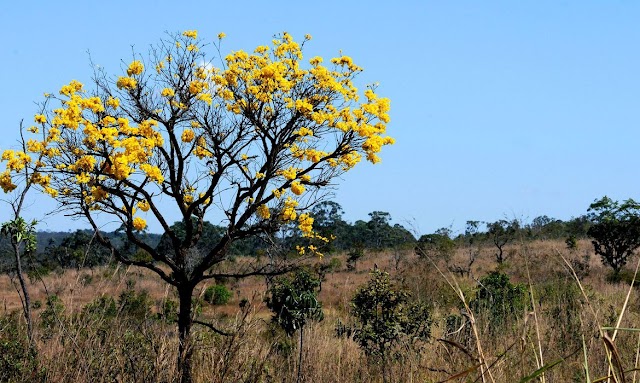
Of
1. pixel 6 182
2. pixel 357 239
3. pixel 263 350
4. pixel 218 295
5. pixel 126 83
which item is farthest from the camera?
pixel 357 239

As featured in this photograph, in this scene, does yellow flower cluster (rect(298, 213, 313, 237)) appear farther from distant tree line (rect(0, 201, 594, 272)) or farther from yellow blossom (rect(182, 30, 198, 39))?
distant tree line (rect(0, 201, 594, 272))

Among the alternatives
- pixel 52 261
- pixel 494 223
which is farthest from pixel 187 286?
pixel 52 261

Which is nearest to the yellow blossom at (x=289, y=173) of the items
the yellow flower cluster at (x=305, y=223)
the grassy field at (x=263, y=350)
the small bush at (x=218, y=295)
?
the yellow flower cluster at (x=305, y=223)

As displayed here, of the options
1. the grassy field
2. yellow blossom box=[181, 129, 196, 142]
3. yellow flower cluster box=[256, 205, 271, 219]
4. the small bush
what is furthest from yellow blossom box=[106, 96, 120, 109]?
the small bush

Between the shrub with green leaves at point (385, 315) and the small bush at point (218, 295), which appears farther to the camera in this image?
the small bush at point (218, 295)

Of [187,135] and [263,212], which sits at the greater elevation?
[187,135]

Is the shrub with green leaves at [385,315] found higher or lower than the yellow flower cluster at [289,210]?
lower

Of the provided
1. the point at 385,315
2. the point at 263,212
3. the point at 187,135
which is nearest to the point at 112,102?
the point at 187,135

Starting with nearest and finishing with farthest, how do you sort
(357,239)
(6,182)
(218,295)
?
(6,182) → (218,295) → (357,239)

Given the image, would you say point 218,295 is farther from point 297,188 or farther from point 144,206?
point 297,188

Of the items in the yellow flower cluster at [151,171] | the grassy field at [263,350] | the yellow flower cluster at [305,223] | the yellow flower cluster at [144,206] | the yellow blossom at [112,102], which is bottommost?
the grassy field at [263,350]

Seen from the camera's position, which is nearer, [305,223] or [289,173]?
[289,173]

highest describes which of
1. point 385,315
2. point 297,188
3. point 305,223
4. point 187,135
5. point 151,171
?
point 187,135

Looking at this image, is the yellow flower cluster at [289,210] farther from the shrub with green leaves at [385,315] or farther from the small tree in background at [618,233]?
the small tree in background at [618,233]
